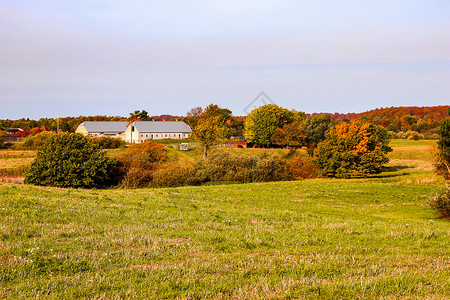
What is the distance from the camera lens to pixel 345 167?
53531 millimetres

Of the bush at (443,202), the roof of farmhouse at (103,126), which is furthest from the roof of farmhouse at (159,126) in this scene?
the bush at (443,202)

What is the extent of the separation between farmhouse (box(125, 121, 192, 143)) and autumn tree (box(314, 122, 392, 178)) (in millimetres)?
80678

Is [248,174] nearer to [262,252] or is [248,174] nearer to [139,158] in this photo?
[139,158]

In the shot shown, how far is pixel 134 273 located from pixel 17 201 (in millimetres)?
10442

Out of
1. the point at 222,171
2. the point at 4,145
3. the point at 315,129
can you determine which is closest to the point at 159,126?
the point at 4,145

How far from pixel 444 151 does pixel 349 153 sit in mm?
A: 13812

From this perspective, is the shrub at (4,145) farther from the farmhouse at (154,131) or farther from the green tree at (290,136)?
the green tree at (290,136)

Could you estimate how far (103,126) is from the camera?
144 metres

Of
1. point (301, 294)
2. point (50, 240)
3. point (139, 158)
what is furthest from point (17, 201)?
point (139, 158)

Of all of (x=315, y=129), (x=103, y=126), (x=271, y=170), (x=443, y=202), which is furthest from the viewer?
(x=103, y=126)

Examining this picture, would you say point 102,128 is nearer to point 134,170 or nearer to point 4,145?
point 4,145

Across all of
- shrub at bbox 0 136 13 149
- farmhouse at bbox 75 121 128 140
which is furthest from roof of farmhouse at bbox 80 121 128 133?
shrub at bbox 0 136 13 149

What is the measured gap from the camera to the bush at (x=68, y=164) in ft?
136

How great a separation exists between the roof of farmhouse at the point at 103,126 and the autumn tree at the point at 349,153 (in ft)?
353
